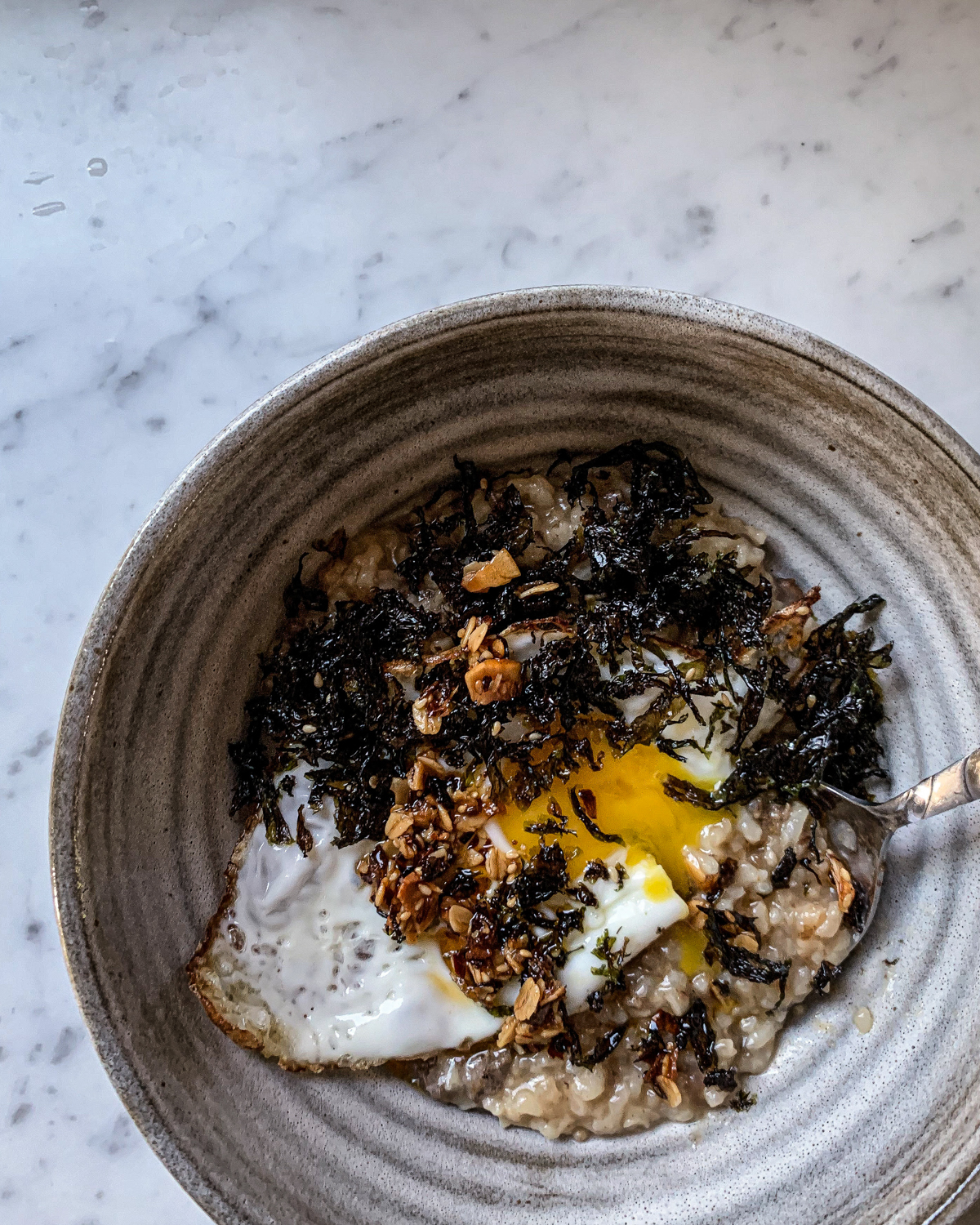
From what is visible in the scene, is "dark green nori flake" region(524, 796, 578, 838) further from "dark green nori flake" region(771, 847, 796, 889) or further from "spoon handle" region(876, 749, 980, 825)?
"spoon handle" region(876, 749, 980, 825)

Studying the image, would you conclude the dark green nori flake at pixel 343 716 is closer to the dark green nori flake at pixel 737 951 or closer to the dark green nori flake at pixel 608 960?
the dark green nori flake at pixel 608 960

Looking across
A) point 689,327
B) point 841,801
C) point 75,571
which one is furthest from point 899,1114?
point 75,571

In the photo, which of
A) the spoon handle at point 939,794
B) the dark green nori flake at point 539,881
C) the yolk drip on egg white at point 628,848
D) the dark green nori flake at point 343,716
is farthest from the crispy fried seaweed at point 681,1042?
the dark green nori flake at point 343,716

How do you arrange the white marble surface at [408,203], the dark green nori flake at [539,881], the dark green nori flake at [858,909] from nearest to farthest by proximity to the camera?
the dark green nori flake at [539,881] < the dark green nori flake at [858,909] < the white marble surface at [408,203]

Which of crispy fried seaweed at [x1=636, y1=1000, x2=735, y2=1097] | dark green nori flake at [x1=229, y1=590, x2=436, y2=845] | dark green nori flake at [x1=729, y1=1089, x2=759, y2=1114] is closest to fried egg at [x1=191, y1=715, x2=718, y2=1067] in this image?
dark green nori flake at [x1=229, y1=590, x2=436, y2=845]

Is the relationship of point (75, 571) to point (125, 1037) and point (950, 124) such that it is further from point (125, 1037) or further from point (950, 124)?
point (950, 124)
